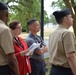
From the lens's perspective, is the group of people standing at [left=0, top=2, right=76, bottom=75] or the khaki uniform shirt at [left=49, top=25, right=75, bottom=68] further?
the khaki uniform shirt at [left=49, top=25, right=75, bottom=68]

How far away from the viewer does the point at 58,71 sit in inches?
145

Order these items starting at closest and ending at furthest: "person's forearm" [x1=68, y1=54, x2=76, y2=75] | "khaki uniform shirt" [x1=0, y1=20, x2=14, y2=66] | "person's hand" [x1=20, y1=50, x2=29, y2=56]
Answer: "khaki uniform shirt" [x1=0, y1=20, x2=14, y2=66] → "person's forearm" [x1=68, y1=54, x2=76, y2=75] → "person's hand" [x1=20, y1=50, x2=29, y2=56]

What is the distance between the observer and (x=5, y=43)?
3.16 metres

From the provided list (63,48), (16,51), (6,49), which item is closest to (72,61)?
(63,48)

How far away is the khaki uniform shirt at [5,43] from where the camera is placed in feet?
10.3

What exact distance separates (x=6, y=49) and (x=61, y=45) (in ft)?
2.70

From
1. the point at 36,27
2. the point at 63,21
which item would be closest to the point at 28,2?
the point at 36,27

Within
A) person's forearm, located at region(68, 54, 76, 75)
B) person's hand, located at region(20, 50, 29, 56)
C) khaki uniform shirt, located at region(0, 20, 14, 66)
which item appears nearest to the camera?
khaki uniform shirt, located at region(0, 20, 14, 66)

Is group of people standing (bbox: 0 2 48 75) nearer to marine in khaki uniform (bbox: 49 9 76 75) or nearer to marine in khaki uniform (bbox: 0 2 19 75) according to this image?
marine in khaki uniform (bbox: 0 2 19 75)

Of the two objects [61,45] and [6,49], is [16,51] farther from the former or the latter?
[6,49]

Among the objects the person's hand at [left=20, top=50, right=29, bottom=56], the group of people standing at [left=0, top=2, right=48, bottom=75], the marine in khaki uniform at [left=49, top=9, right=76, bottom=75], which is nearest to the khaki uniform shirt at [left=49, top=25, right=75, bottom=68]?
the marine in khaki uniform at [left=49, top=9, right=76, bottom=75]

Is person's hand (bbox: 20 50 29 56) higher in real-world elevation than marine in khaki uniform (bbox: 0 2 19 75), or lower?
lower

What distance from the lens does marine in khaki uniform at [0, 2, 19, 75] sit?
314cm

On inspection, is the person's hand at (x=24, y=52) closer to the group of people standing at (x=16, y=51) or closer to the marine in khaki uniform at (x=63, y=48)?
the group of people standing at (x=16, y=51)
